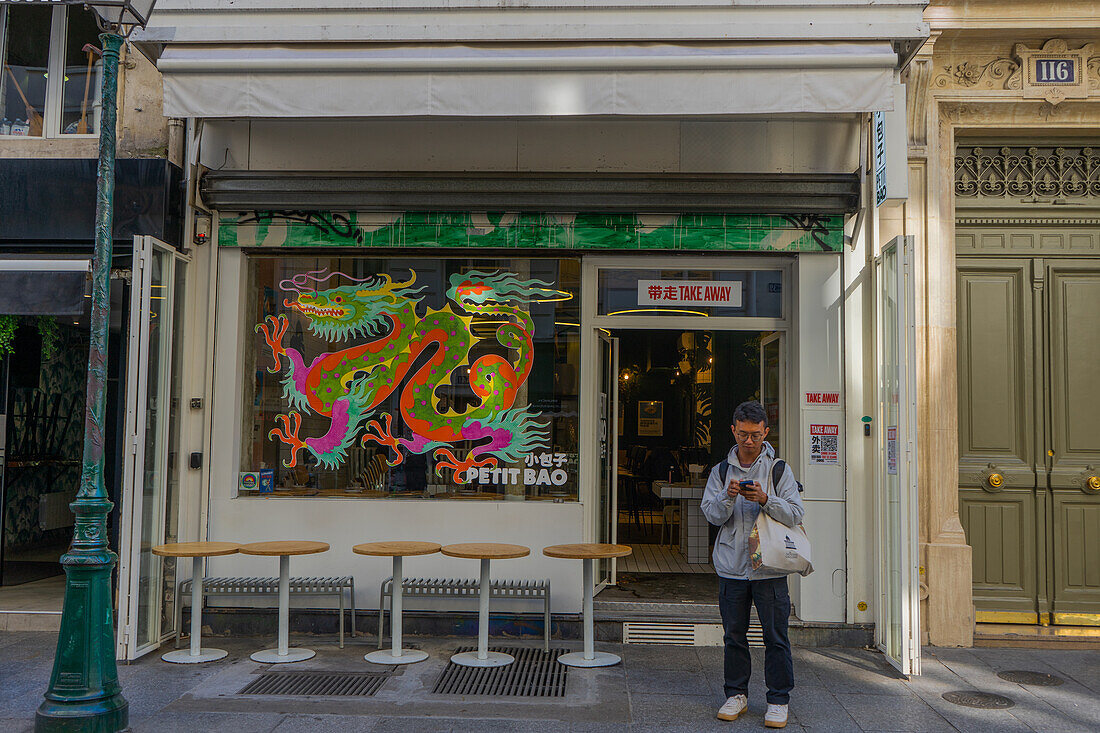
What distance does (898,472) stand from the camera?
627 centimetres

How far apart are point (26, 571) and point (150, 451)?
11.2 ft

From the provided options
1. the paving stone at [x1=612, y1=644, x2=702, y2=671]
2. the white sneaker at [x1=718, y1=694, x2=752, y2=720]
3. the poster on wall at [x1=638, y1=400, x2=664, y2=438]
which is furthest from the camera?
the poster on wall at [x1=638, y1=400, x2=664, y2=438]

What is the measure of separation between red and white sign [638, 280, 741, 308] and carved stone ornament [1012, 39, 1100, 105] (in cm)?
295

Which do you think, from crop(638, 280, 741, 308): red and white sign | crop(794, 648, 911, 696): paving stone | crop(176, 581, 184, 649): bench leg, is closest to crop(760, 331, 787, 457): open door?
crop(638, 280, 741, 308): red and white sign

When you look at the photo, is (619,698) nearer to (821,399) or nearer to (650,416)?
(821,399)

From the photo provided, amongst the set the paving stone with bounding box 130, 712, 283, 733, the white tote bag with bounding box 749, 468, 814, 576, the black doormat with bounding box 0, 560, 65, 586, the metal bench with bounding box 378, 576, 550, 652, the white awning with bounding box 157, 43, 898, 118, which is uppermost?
the white awning with bounding box 157, 43, 898, 118

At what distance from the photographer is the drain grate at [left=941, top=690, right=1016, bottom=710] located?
562 centimetres

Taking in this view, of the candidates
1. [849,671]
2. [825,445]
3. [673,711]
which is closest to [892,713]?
[849,671]

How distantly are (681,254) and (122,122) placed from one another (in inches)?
199

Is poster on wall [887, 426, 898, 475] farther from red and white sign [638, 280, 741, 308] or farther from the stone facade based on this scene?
red and white sign [638, 280, 741, 308]

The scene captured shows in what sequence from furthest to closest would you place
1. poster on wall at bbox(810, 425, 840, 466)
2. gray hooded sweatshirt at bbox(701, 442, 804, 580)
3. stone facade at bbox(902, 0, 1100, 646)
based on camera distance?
1. poster on wall at bbox(810, 425, 840, 466)
2. stone facade at bbox(902, 0, 1100, 646)
3. gray hooded sweatshirt at bbox(701, 442, 804, 580)

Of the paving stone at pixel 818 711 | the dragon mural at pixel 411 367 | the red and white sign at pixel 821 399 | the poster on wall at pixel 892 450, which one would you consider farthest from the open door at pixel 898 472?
the dragon mural at pixel 411 367

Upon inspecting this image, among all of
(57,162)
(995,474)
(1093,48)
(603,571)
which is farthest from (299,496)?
(1093,48)

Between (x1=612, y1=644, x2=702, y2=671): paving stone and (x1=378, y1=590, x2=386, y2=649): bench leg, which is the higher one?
(x1=378, y1=590, x2=386, y2=649): bench leg
